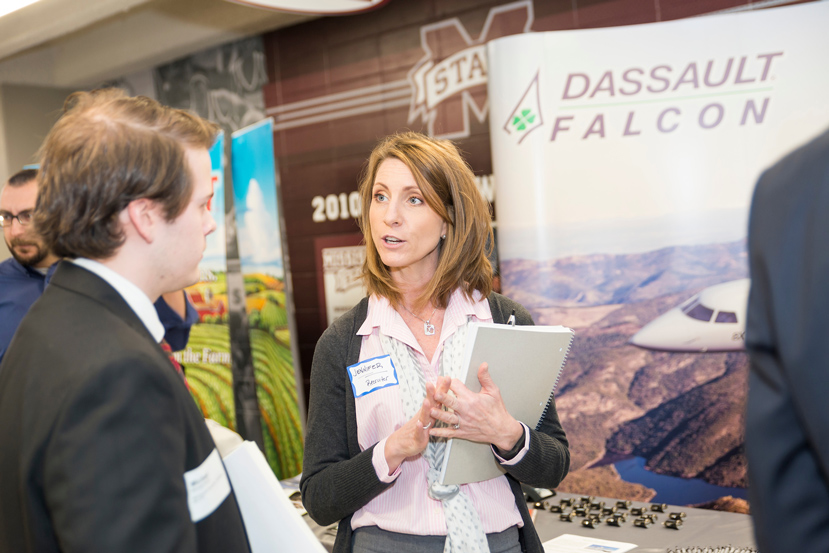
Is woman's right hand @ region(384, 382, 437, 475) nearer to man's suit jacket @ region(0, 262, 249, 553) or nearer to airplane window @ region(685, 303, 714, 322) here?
man's suit jacket @ region(0, 262, 249, 553)

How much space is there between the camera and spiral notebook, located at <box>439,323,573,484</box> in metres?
1.42

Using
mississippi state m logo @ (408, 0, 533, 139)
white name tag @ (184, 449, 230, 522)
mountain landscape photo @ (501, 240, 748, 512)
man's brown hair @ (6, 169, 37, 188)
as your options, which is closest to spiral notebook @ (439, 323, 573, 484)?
white name tag @ (184, 449, 230, 522)

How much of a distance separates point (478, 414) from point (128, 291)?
0.81m

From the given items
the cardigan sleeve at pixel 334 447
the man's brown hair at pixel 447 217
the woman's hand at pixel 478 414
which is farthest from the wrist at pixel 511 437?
the man's brown hair at pixel 447 217

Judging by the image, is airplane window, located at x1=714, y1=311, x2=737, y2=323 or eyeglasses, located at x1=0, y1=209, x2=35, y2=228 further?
airplane window, located at x1=714, y1=311, x2=737, y2=323

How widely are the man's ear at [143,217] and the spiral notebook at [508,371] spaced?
2.39 ft

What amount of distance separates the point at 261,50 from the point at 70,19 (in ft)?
4.53

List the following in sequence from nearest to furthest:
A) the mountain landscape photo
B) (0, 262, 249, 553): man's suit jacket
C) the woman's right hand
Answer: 1. (0, 262, 249, 553): man's suit jacket
2. the woman's right hand
3. the mountain landscape photo

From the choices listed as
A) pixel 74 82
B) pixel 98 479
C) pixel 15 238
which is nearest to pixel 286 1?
pixel 15 238

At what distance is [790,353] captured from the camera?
589mm

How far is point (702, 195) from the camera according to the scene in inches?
111

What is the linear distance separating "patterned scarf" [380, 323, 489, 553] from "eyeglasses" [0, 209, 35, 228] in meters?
1.65

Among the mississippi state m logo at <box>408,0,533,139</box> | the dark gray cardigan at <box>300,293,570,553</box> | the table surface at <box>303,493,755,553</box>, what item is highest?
the mississippi state m logo at <box>408,0,533,139</box>

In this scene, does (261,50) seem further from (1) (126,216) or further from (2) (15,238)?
(1) (126,216)
